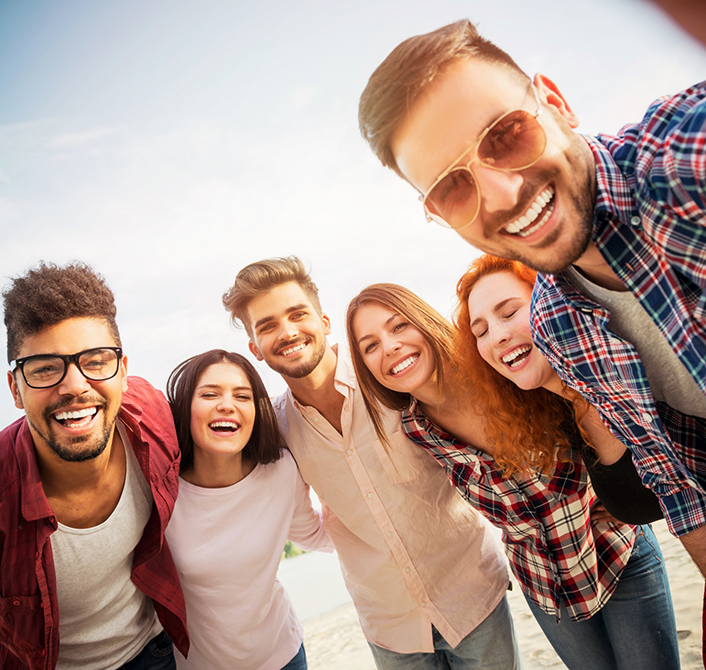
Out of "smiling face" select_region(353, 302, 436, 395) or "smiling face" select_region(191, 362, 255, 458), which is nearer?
"smiling face" select_region(353, 302, 436, 395)

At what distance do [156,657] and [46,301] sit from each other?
2.43m

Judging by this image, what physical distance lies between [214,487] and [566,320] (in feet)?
8.97

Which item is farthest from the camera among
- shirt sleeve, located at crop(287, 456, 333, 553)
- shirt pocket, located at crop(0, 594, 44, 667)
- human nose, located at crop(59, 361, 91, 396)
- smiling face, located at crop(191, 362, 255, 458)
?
shirt sleeve, located at crop(287, 456, 333, 553)

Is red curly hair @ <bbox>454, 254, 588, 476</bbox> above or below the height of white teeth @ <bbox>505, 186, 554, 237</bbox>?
below

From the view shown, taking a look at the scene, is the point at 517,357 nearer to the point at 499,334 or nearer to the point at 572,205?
the point at 499,334

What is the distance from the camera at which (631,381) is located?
171 centimetres

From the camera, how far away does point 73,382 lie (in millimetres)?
2725

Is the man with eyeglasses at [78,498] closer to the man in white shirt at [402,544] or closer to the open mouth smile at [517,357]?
the man in white shirt at [402,544]

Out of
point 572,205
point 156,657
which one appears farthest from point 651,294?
point 156,657

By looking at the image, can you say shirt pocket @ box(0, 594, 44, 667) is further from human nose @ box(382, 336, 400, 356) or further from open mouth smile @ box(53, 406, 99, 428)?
human nose @ box(382, 336, 400, 356)

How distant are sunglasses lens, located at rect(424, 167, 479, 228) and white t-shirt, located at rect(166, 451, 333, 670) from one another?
2616mm

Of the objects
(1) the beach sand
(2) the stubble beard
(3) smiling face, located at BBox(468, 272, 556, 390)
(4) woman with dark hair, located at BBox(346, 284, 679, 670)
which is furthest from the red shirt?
(1) the beach sand

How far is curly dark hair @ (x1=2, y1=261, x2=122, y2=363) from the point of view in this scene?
274 centimetres

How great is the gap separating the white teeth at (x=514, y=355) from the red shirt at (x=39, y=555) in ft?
7.46
